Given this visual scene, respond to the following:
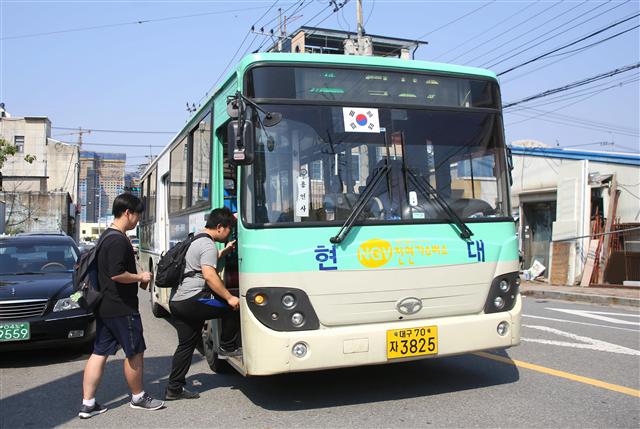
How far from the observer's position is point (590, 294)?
15.2m

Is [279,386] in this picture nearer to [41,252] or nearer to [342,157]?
[342,157]

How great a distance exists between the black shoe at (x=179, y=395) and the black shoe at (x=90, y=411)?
573mm

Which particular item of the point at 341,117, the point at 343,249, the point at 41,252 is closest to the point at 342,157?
the point at 341,117

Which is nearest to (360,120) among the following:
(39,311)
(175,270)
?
(175,270)

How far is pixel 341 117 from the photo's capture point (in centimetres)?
536

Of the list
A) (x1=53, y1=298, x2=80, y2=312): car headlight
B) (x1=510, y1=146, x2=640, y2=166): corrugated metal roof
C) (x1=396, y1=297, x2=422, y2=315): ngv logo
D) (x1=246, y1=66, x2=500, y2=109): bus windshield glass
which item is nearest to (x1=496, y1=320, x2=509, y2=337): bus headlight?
(x1=396, y1=297, x2=422, y2=315): ngv logo

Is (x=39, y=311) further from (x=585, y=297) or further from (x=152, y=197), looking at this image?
(x=585, y=297)

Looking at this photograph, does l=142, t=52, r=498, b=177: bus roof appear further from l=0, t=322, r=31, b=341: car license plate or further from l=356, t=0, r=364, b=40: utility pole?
l=356, t=0, r=364, b=40: utility pole

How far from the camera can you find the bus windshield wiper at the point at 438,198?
5426 mm

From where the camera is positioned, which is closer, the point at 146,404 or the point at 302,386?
the point at 146,404

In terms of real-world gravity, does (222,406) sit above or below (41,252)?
below

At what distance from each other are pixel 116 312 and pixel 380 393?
247 centimetres

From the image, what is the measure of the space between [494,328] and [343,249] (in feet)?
5.18

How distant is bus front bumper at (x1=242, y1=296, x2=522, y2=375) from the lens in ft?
15.9
